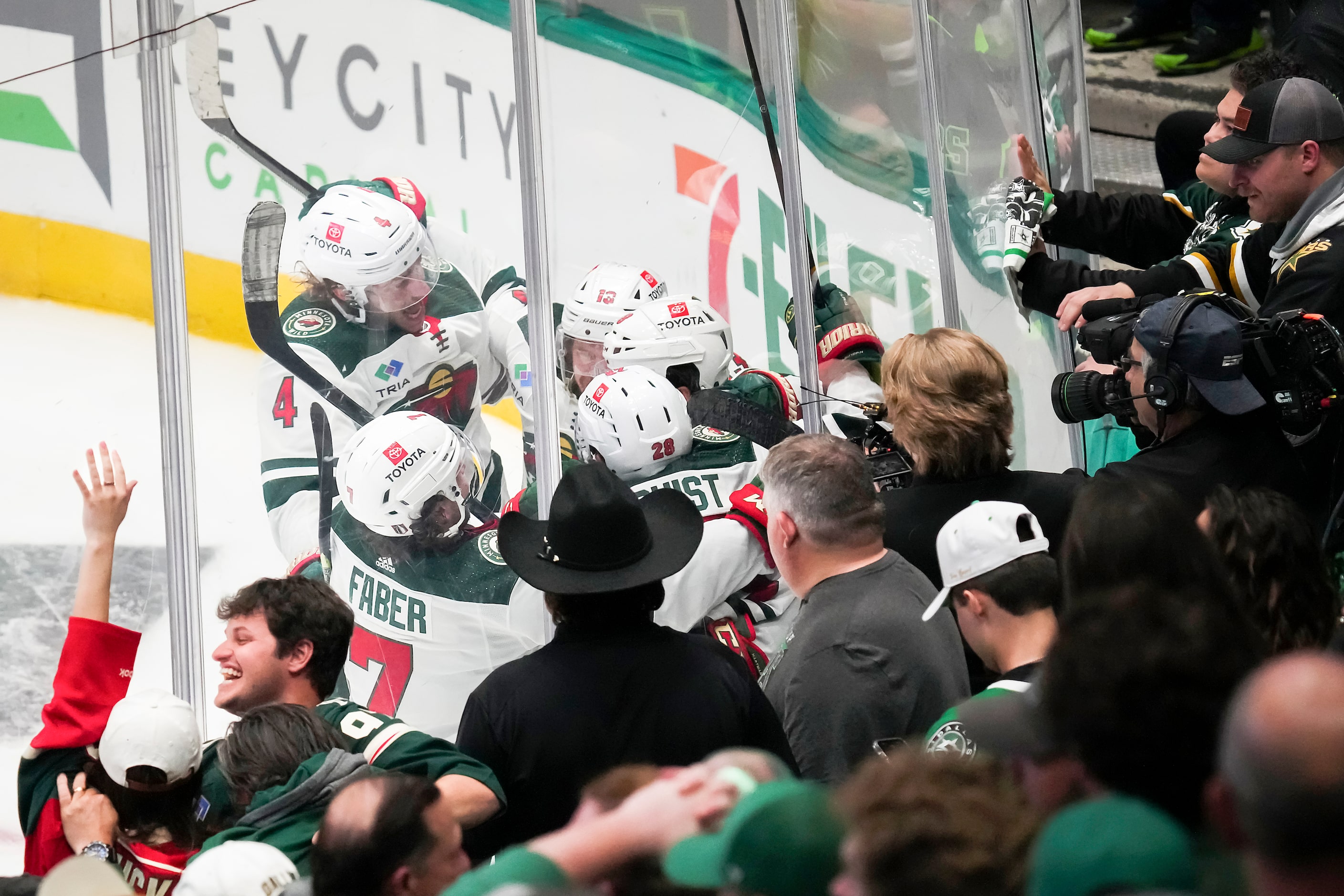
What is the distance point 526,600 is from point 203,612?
47.2 inches

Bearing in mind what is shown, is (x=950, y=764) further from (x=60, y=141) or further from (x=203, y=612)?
(x=60, y=141)

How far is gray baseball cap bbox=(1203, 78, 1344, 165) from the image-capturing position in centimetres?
280

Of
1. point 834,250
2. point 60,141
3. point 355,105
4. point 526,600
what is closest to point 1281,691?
point 526,600

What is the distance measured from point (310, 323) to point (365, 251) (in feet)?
0.79

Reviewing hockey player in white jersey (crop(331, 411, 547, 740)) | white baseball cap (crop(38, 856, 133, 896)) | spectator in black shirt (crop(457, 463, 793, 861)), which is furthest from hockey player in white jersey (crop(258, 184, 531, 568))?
white baseball cap (crop(38, 856, 133, 896))

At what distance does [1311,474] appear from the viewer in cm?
266

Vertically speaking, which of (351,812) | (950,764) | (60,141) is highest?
(60,141)

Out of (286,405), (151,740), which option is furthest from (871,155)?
(151,740)

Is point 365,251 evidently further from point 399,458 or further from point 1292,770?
point 1292,770

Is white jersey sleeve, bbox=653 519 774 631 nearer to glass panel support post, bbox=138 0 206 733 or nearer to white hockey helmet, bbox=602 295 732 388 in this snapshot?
white hockey helmet, bbox=602 295 732 388

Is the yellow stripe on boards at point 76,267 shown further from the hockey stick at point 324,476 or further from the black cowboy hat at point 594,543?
the black cowboy hat at point 594,543

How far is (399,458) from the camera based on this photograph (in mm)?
3439

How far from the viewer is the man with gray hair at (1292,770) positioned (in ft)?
2.51

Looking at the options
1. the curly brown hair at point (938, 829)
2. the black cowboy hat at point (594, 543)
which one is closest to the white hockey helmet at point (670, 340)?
the black cowboy hat at point (594, 543)
